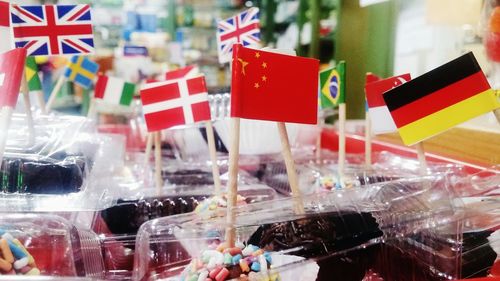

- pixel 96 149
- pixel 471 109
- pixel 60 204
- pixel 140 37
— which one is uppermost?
pixel 140 37

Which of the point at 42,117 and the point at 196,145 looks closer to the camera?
the point at 42,117

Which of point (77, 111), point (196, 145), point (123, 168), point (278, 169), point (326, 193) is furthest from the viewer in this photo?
point (77, 111)

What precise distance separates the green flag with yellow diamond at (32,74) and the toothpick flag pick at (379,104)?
1.34 metres

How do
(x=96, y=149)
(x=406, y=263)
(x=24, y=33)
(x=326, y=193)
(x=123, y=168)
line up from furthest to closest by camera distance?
(x=123, y=168)
(x=96, y=149)
(x=24, y=33)
(x=326, y=193)
(x=406, y=263)

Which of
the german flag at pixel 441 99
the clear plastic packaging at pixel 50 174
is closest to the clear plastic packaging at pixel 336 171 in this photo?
the german flag at pixel 441 99

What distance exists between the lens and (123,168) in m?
2.06

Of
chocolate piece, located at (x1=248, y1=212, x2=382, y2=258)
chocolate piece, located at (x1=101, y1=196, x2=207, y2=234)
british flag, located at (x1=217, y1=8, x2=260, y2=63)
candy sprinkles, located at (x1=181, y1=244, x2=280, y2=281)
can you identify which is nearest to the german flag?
chocolate piece, located at (x1=248, y1=212, x2=382, y2=258)

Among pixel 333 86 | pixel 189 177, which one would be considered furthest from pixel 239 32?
pixel 189 177

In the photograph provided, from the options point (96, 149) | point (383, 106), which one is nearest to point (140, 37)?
point (96, 149)

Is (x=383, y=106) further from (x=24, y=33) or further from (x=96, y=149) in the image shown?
(x=24, y=33)

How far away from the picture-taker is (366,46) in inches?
139

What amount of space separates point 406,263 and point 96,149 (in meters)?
1.23

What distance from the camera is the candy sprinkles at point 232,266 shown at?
0.99 metres

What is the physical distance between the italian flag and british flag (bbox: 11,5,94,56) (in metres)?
0.80
